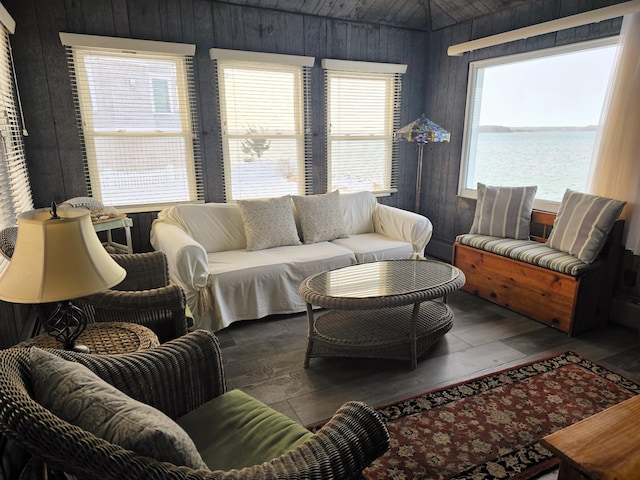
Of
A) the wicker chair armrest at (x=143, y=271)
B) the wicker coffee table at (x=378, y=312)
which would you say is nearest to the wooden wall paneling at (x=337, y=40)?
the wicker coffee table at (x=378, y=312)

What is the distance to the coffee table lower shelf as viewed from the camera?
8.29ft

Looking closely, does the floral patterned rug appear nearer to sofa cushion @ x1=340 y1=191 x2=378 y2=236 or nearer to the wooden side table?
the wooden side table

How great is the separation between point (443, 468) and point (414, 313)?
89cm

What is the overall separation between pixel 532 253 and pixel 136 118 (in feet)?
11.2

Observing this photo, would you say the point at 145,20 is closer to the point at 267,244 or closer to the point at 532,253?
the point at 267,244

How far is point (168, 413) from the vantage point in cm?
139

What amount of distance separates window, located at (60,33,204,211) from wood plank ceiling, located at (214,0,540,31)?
33.7 inches

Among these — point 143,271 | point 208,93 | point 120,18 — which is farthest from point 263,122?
point 143,271

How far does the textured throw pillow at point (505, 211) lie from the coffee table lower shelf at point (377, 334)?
1224 mm

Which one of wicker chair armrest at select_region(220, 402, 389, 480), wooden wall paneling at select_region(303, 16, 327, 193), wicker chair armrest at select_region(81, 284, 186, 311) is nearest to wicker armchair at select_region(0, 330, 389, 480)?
wicker chair armrest at select_region(220, 402, 389, 480)

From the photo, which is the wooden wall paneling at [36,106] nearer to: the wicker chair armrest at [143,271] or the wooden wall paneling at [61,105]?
the wooden wall paneling at [61,105]

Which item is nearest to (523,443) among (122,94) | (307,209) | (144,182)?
(307,209)

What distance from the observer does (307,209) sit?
3.83 meters

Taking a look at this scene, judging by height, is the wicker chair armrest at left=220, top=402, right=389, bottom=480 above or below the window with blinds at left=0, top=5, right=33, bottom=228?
below
